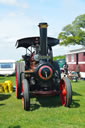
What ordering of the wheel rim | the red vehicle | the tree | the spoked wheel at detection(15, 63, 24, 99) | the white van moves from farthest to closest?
the tree, the white van, the red vehicle, the spoked wheel at detection(15, 63, 24, 99), the wheel rim

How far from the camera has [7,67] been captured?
19.7 m

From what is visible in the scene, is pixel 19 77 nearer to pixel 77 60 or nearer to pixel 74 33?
pixel 77 60

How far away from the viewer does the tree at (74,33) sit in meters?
30.2

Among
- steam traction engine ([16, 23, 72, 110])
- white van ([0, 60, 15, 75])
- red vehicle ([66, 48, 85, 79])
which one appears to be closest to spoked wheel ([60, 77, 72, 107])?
steam traction engine ([16, 23, 72, 110])

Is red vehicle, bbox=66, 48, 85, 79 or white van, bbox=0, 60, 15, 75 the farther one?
white van, bbox=0, 60, 15, 75

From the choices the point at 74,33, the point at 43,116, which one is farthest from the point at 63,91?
the point at 74,33

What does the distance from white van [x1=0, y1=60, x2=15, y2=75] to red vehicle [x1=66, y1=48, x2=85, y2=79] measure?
559 centimetres

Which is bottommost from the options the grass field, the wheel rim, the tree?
the grass field

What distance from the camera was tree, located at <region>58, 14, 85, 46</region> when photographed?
99.0 feet

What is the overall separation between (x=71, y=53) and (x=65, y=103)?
37.7 feet

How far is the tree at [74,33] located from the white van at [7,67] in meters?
13.3

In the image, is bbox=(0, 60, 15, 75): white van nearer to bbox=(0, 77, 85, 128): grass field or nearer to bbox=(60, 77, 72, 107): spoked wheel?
bbox=(0, 77, 85, 128): grass field

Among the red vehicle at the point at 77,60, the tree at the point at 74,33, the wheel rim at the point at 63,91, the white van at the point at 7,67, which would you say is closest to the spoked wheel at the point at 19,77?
the wheel rim at the point at 63,91

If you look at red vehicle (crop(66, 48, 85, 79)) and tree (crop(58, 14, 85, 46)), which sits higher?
tree (crop(58, 14, 85, 46))
